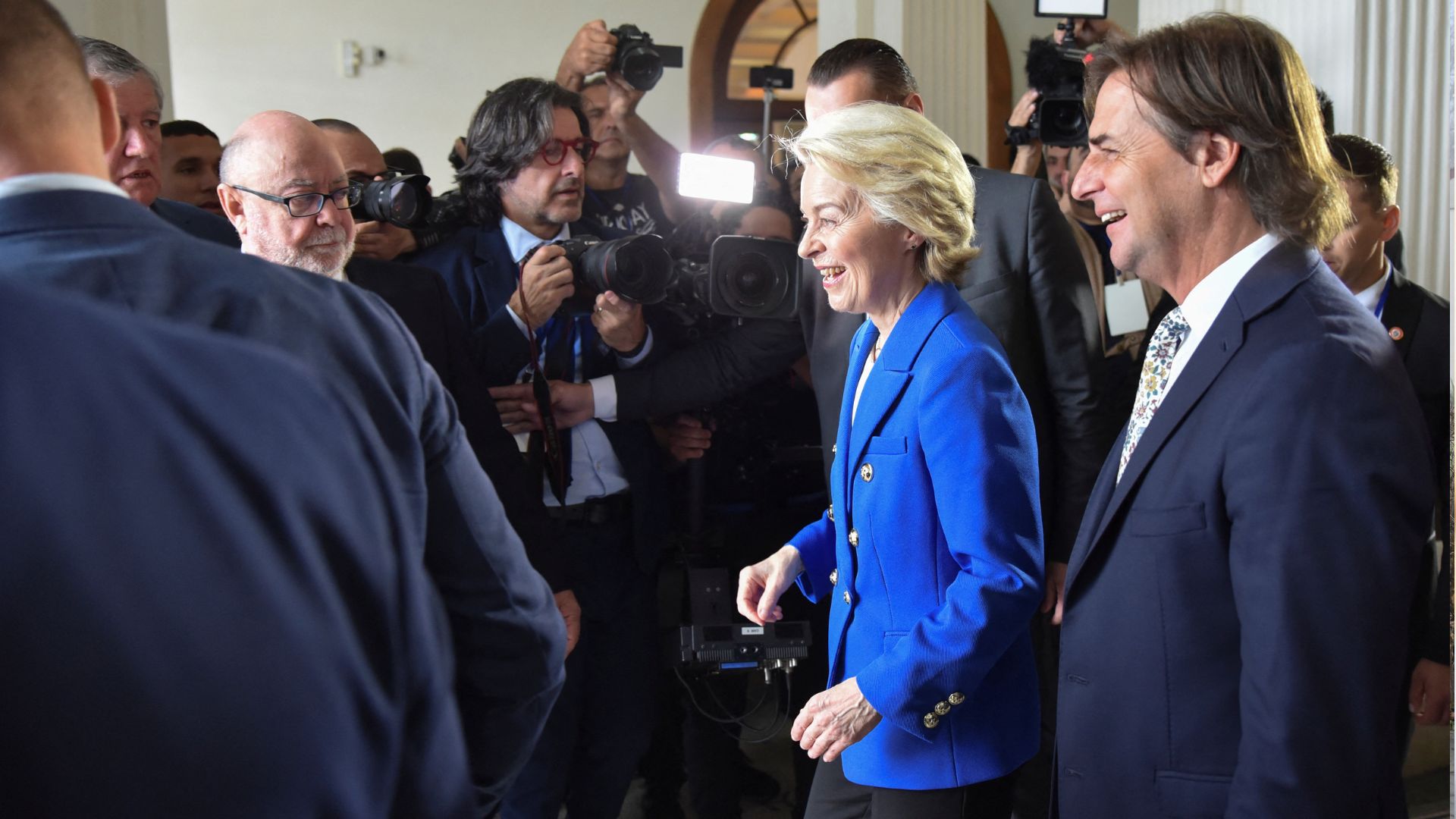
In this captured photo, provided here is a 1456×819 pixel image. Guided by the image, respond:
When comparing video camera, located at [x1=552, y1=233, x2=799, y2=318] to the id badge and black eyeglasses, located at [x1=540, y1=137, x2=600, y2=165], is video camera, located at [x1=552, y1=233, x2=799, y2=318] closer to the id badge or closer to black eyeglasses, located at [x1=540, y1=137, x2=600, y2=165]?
black eyeglasses, located at [x1=540, y1=137, x2=600, y2=165]

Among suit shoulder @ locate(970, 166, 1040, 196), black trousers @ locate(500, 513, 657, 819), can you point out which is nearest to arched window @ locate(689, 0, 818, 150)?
suit shoulder @ locate(970, 166, 1040, 196)

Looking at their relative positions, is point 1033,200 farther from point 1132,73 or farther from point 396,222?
point 396,222

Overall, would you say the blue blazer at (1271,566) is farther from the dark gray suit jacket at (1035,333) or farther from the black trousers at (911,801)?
the dark gray suit jacket at (1035,333)

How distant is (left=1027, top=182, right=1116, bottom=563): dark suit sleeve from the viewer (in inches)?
71.7

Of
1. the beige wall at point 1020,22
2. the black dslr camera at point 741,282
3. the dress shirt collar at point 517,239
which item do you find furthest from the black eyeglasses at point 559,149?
the beige wall at point 1020,22

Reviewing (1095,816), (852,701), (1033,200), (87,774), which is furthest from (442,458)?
(1033,200)

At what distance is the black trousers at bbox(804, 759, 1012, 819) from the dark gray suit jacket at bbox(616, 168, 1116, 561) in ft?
1.79

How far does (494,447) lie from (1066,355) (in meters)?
1.00

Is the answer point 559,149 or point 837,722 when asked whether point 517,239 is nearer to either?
point 559,149

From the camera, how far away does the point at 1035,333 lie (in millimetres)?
1851

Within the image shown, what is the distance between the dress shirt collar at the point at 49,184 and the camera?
2.31 ft

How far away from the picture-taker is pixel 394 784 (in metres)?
0.81

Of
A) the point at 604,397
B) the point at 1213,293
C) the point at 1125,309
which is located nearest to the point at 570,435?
the point at 604,397

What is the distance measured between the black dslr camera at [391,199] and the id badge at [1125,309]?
142cm
